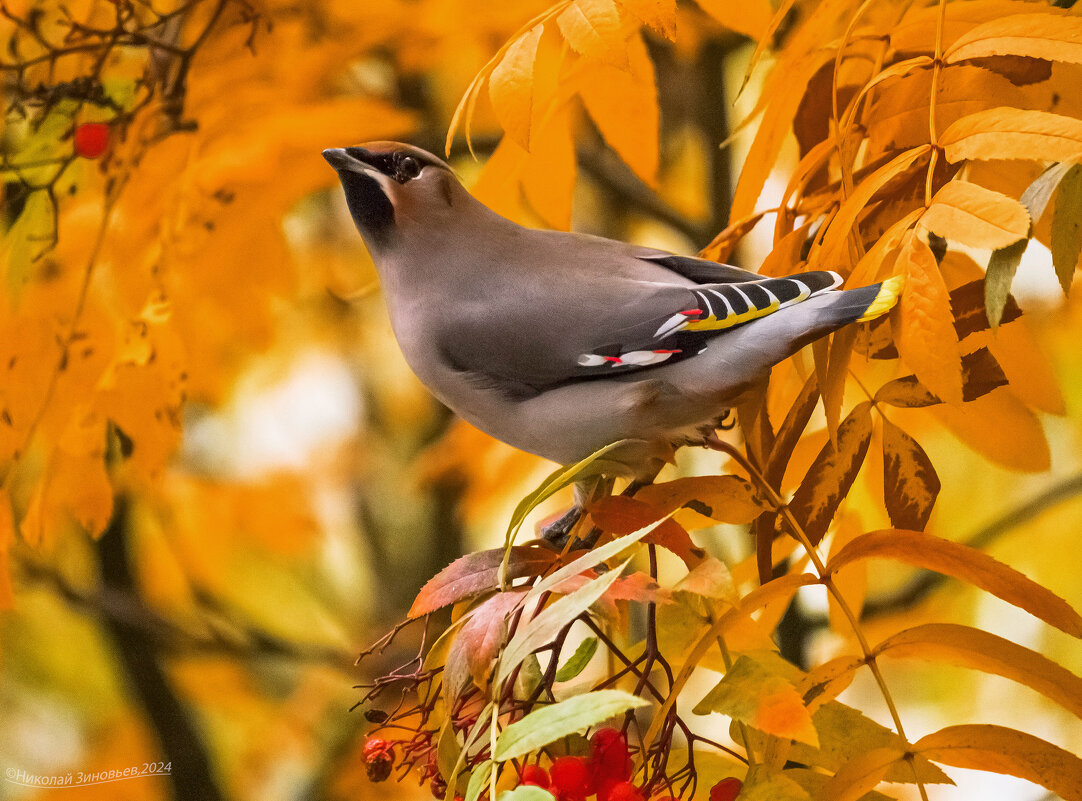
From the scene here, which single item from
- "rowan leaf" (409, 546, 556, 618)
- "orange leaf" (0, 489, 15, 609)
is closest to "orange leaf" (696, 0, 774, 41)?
"rowan leaf" (409, 546, 556, 618)

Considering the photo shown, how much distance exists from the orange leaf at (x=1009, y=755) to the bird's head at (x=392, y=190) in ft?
1.33

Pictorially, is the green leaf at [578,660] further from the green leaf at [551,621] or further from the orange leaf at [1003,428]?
the orange leaf at [1003,428]

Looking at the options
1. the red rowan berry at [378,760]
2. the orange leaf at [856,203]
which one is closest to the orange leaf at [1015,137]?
the orange leaf at [856,203]

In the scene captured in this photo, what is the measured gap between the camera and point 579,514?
56cm

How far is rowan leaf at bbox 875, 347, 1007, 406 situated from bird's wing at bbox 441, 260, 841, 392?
0.08 metres

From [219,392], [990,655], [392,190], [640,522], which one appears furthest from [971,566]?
[219,392]

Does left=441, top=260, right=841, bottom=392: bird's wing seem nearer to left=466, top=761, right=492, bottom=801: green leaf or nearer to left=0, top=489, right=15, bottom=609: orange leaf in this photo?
left=466, top=761, right=492, bottom=801: green leaf

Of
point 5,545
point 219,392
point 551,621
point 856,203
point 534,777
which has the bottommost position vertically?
point 5,545

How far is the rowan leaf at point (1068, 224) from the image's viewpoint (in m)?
0.41

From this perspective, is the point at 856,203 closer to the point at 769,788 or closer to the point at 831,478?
the point at 831,478

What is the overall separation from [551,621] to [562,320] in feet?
0.72

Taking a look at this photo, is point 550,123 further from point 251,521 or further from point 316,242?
point 251,521

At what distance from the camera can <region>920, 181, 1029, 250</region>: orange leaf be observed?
37 cm

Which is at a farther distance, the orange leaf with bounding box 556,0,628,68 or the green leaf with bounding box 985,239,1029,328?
the orange leaf with bounding box 556,0,628,68
